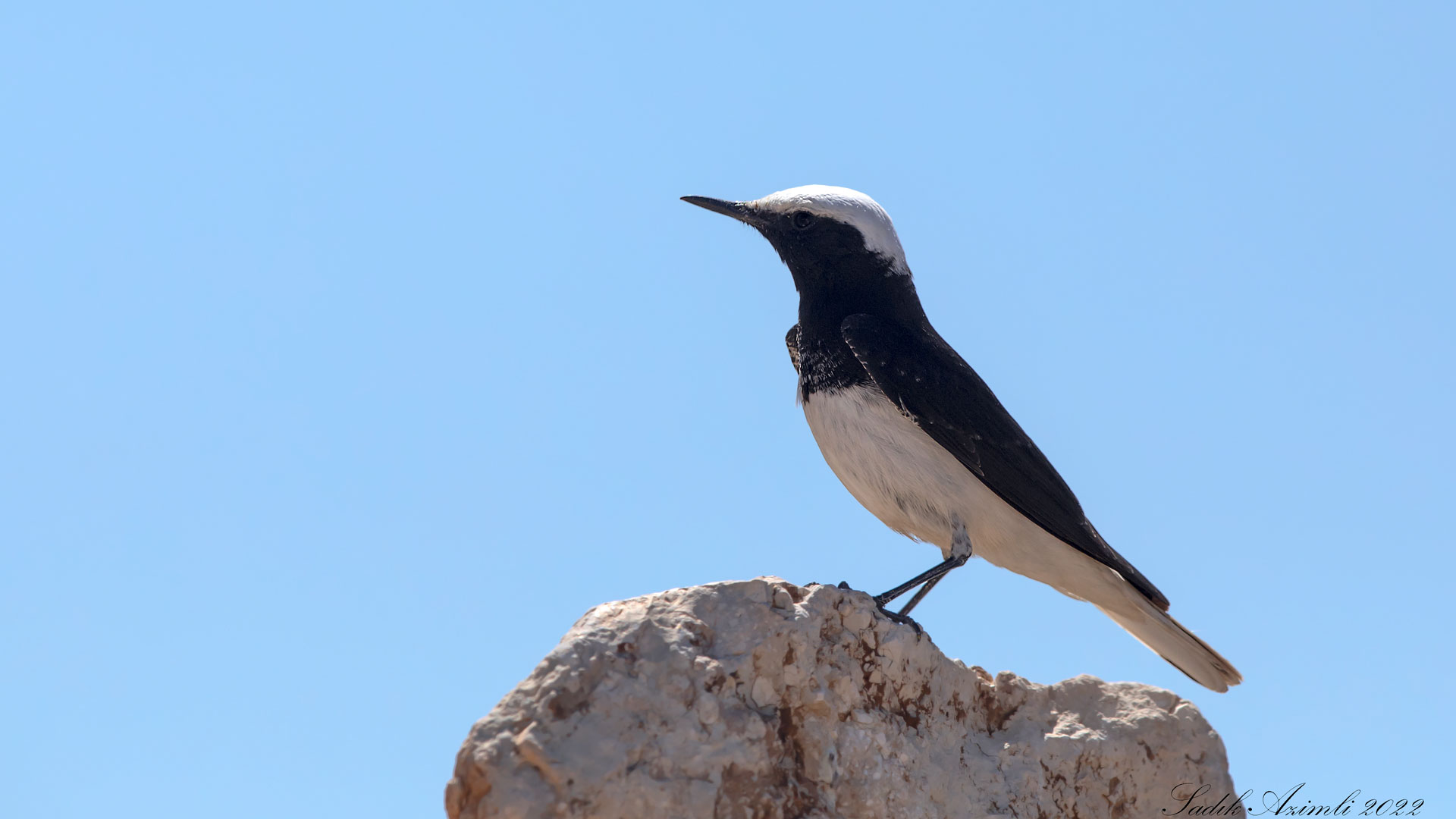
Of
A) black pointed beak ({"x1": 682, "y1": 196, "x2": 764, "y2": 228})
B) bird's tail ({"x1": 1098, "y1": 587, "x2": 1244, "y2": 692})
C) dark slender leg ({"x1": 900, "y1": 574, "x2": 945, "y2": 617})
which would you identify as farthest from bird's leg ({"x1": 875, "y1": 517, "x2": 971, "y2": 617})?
black pointed beak ({"x1": 682, "y1": 196, "x2": 764, "y2": 228})

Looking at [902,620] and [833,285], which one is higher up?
[833,285]

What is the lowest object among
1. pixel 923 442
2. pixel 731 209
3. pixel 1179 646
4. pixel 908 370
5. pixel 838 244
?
pixel 1179 646

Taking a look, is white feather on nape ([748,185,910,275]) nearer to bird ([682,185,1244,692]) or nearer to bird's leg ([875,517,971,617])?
bird ([682,185,1244,692])

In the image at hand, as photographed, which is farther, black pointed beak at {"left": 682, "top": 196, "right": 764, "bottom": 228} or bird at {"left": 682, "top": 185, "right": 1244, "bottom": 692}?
black pointed beak at {"left": 682, "top": 196, "right": 764, "bottom": 228}

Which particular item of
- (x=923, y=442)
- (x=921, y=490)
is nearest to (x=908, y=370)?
(x=923, y=442)

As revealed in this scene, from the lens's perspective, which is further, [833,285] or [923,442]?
[833,285]

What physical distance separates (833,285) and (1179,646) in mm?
3082

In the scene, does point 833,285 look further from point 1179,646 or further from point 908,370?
point 1179,646

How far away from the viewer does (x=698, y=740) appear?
4445 millimetres

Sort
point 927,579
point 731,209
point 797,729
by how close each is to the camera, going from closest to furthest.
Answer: point 797,729, point 927,579, point 731,209

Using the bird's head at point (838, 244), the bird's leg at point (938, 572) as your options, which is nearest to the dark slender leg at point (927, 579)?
the bird's leg at point (938, 572)

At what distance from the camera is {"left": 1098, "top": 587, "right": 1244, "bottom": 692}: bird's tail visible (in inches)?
275

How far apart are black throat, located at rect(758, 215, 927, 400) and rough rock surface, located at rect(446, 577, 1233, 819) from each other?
7.47 ft

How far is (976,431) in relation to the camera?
6.81 metres
